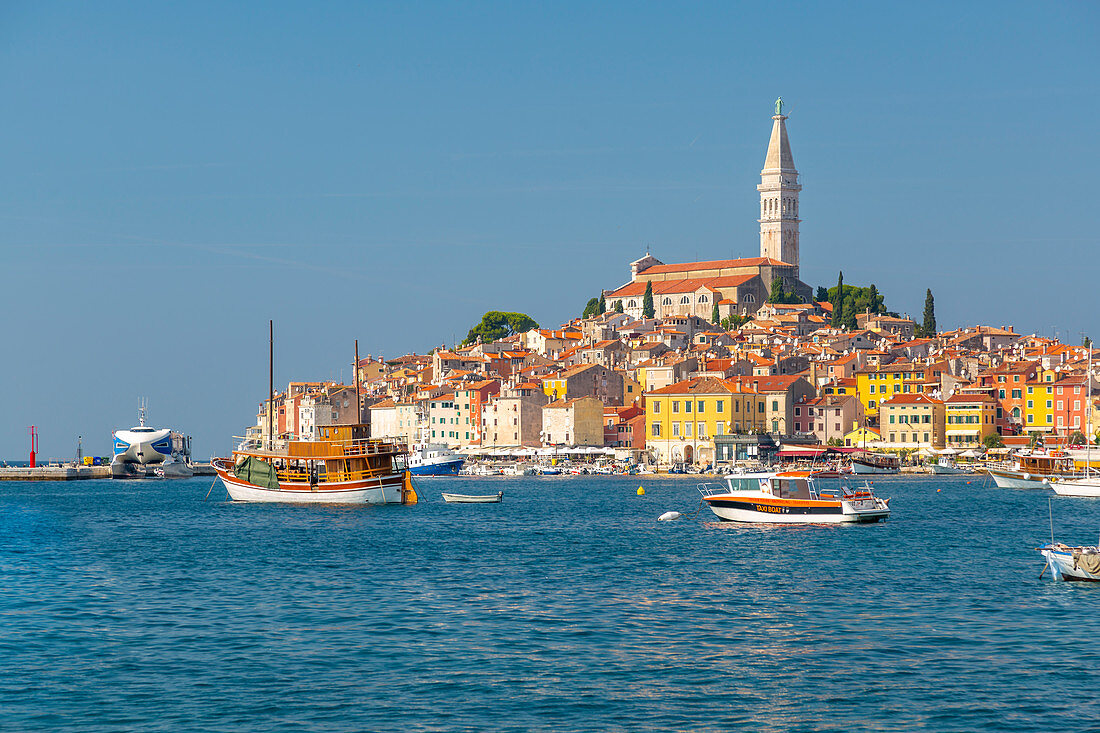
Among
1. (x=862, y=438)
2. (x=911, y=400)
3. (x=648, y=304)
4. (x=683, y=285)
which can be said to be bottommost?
(x=862, y=438)

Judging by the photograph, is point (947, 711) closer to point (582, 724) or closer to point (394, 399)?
point (582, 724)

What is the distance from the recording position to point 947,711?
1567 centimetres

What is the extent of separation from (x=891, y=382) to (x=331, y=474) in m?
65.0

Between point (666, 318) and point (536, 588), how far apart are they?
398 ft

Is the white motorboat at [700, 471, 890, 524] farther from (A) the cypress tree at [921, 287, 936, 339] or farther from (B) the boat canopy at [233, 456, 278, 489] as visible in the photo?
(A) the cypress tree at [921, 287, 936, 339]

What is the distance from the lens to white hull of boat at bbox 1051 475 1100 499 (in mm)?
59812

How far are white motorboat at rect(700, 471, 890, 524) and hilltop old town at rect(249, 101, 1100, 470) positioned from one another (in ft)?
157

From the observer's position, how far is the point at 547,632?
68.7ft

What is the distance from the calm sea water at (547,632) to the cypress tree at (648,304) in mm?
112469

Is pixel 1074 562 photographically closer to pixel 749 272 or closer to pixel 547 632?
pixel 547 632

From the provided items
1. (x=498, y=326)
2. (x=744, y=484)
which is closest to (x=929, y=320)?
(x=498, y=326)

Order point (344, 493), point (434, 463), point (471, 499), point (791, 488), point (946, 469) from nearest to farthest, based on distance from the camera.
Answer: point (791, 488) → point (344, 493) → point (471, 499) → point (946, 469) → point (434, 463)

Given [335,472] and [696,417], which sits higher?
[696,417]

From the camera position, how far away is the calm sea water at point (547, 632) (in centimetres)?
1581
